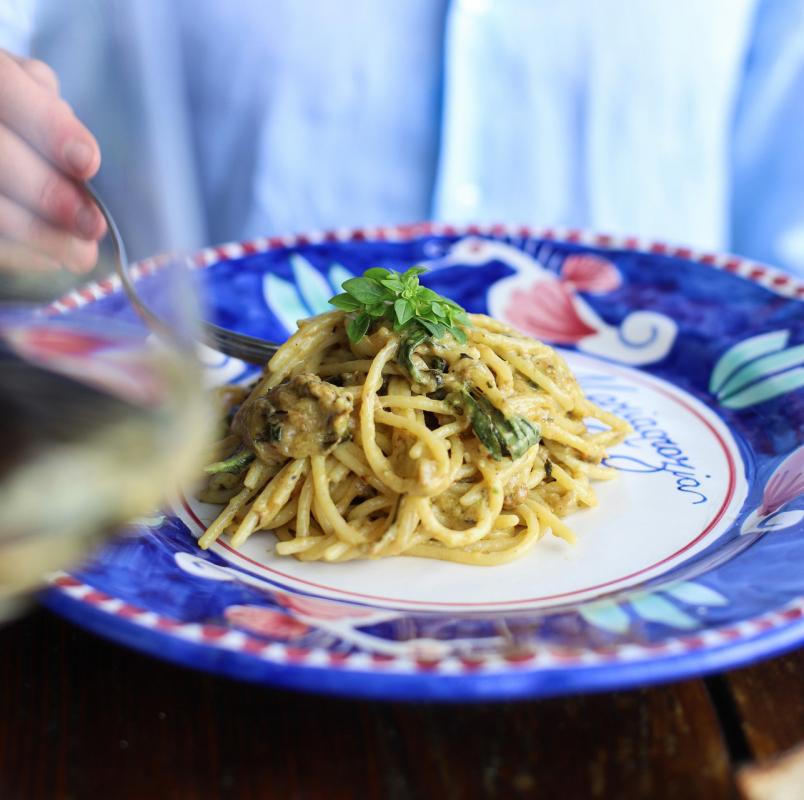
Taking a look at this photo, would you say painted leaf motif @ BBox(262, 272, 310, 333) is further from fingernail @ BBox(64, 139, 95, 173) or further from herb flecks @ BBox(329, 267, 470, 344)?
fingernail @ BBox(64, 139, 95, 173)

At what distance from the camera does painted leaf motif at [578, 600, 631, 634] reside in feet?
6.33

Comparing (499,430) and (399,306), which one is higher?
(399,306)

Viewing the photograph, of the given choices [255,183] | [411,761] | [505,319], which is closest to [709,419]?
[505,319]

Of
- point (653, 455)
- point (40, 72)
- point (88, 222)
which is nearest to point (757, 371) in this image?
point (653, 455)

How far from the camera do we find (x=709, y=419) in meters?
3.10

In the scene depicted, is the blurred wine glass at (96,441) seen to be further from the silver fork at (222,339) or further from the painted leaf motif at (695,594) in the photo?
the painted leaf motif at (695,594)

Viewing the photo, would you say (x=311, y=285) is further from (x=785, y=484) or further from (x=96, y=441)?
(x=96, y=441)

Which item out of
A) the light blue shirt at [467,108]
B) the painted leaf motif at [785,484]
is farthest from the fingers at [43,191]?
the painted leaf motif at [785,484]

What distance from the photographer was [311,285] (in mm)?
3721

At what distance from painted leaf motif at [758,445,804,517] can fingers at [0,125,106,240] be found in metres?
1.88

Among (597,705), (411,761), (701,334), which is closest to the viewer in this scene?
(411,761)

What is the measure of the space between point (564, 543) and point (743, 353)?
1216mm

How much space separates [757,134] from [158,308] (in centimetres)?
462

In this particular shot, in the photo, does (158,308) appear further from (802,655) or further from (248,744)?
(802,655)
